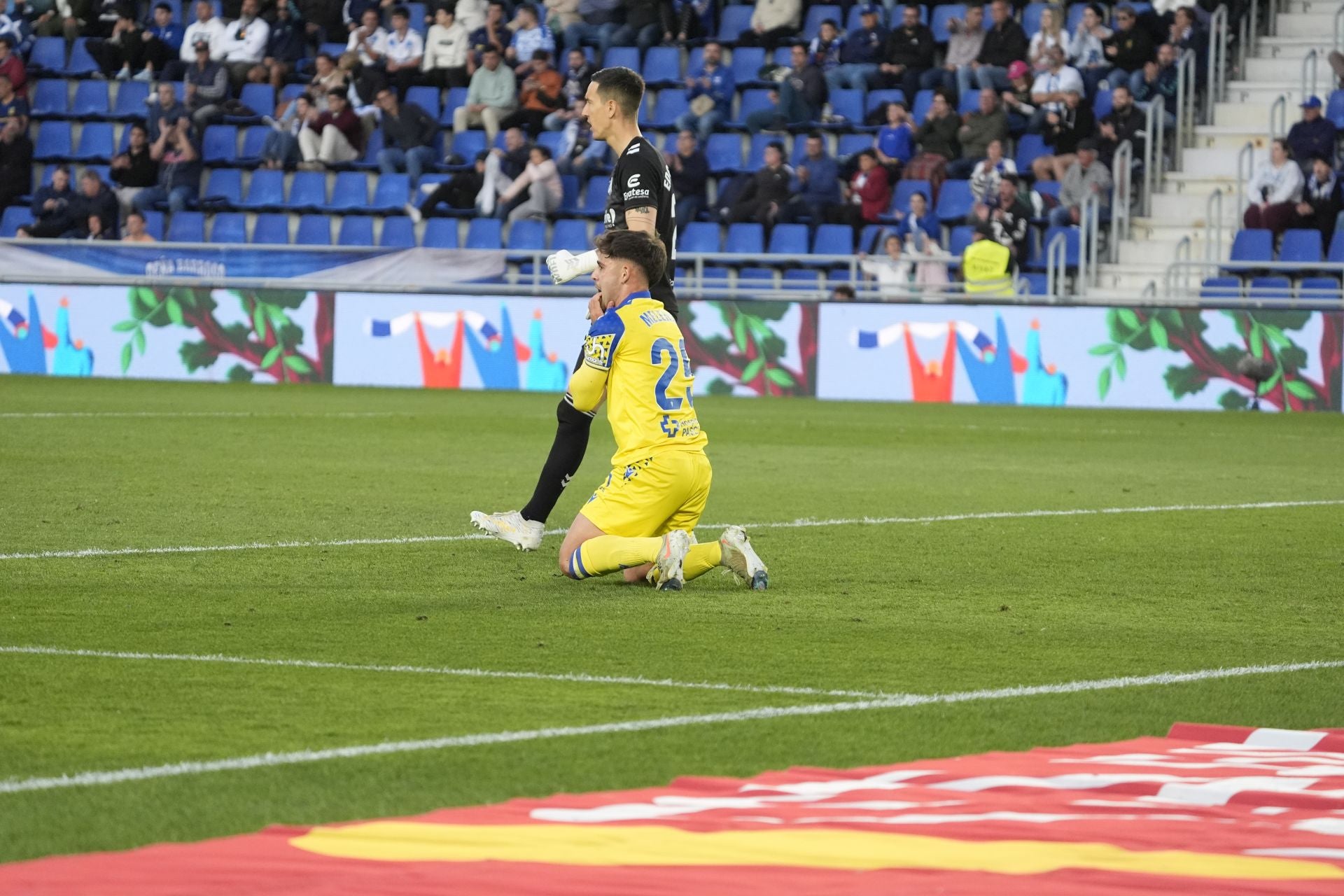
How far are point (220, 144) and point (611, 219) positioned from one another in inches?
831

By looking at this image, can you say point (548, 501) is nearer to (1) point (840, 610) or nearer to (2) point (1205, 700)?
(1) point (840, 610)

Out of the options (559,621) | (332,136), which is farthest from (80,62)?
(559,621)

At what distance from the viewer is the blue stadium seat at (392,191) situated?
28127 mm

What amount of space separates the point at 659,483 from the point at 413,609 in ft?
3.68

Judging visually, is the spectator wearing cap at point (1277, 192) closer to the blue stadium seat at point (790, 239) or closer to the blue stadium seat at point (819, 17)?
the blue stadium seat at point (790, 239)

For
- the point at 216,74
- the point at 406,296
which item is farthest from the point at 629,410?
the point at 216,74

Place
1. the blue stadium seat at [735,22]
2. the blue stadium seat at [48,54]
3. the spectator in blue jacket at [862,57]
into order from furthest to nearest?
1. the blue stadium seat at [48,54]
2. the blue stadium seat at [735,22]
3. the spectator in blue jacket at [862,57]

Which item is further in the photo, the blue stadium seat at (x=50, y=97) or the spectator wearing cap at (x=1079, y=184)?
the blue stadium seat at (x=50, y=97)

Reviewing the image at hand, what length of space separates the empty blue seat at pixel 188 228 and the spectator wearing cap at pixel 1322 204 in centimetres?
1309

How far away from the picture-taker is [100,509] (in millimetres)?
10438

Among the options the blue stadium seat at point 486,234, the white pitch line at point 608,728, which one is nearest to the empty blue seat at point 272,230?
the blue stadium seat at point 486,234

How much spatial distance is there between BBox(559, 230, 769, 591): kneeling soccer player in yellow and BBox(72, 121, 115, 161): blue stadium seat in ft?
75.3

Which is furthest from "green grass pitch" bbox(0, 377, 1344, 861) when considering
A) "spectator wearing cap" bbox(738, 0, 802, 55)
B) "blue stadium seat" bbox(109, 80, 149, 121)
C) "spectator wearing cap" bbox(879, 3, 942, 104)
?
"blue stadium seat" bbox(109, 80, 149, 121)

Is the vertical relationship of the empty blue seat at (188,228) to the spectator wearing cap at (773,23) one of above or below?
below
